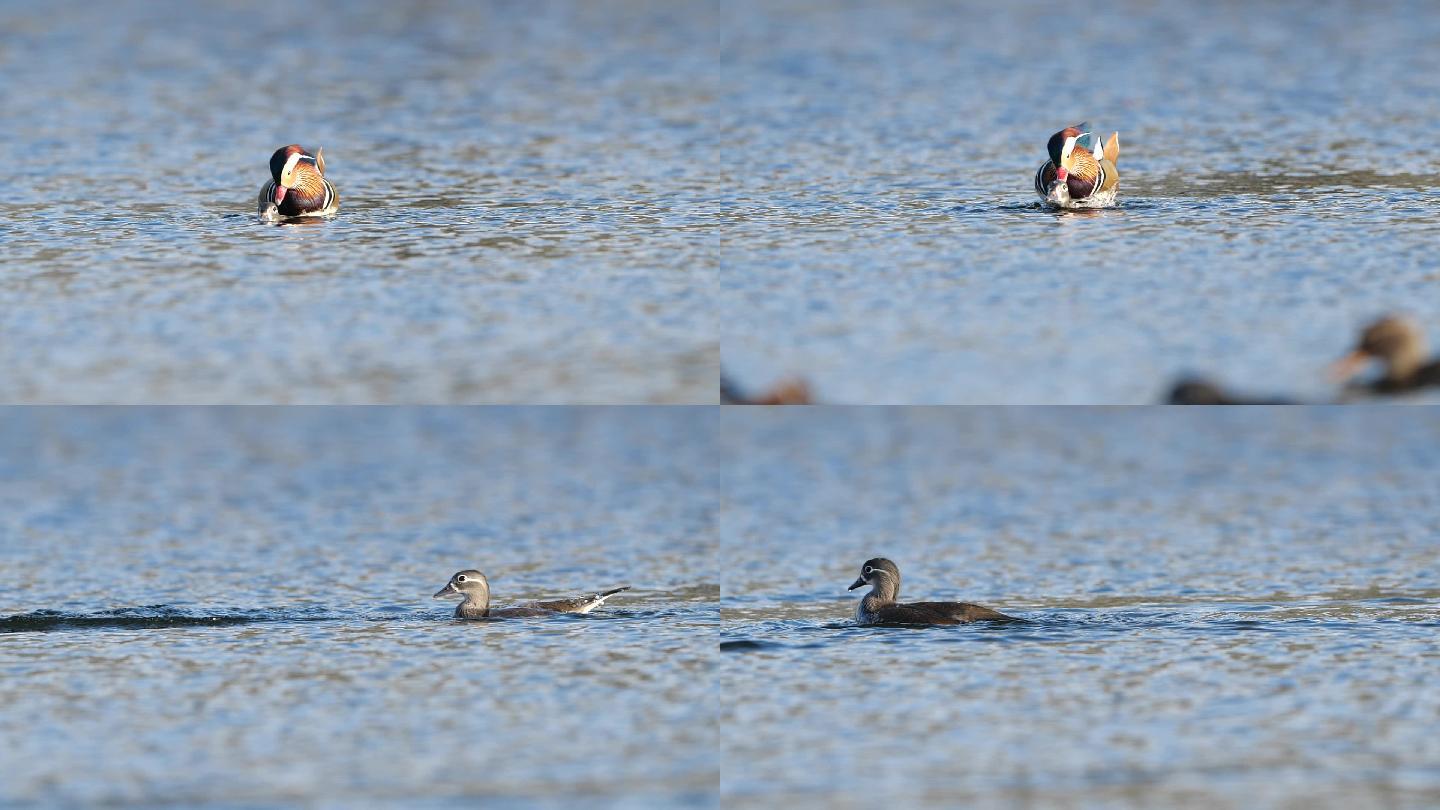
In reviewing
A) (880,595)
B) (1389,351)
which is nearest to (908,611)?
(880,595)

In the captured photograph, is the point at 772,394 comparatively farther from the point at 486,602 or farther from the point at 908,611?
the point at 486,602

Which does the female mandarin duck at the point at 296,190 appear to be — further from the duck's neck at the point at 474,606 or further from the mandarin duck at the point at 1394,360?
the mandarin duck at the point at 1394,360

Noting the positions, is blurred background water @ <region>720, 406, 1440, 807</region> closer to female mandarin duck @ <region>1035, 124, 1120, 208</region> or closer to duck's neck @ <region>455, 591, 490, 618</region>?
duck's neck @ <region>455, 591, 490, 618</region>

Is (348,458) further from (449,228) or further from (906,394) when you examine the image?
(906,394)

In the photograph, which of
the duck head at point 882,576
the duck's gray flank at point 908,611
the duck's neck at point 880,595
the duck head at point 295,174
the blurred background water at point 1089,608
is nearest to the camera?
the blurred background water at point 1089,608

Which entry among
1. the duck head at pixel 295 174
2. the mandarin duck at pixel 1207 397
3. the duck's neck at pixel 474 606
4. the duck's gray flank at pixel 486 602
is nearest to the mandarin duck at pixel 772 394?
the mandarin duck at pixel 1207 397

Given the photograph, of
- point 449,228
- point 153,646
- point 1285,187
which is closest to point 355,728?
point 153,646
